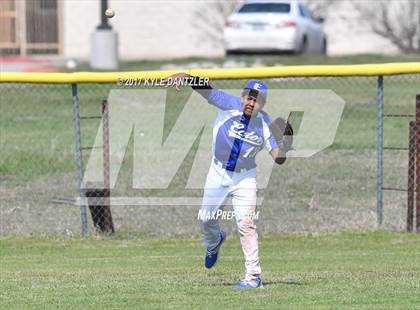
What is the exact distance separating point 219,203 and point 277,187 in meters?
5.30

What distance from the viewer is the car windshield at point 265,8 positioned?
28.5m

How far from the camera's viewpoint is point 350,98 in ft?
66.5

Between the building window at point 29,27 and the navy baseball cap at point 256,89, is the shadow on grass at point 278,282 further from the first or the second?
the building window at point 29,27

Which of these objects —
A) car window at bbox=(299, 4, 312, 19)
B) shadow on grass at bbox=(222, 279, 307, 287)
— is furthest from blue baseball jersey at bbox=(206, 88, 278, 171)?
car window at bbox=(299, 4, 312, 19)

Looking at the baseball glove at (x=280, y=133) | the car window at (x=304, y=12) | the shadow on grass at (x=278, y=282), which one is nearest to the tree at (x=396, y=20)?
the car window at (x=304, y=12)

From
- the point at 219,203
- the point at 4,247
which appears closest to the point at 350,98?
the point at 4,247

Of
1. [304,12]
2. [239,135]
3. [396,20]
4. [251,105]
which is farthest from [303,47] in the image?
[251,105]

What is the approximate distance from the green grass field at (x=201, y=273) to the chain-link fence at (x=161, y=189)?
20.1 inches

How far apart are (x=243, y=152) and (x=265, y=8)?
790 inches

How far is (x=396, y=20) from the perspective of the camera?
106ft

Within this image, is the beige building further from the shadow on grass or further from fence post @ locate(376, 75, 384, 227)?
the shadow on grass

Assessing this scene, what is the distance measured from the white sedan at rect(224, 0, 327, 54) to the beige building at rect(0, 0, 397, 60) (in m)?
6.63

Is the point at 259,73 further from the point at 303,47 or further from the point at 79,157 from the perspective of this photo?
the point at 303,47
